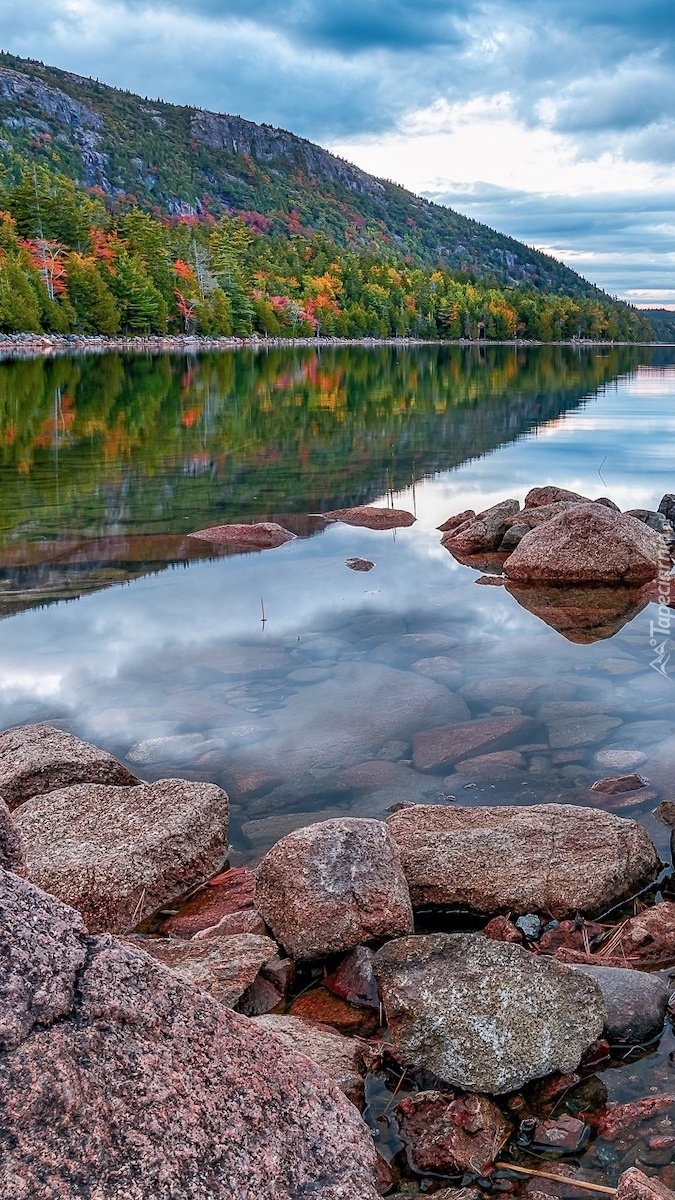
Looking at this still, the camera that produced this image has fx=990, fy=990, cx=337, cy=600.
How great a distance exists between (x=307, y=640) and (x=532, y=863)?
23.5ft

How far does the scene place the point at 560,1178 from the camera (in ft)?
14.3

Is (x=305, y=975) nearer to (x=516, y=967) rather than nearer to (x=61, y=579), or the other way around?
(x=516, y=967)

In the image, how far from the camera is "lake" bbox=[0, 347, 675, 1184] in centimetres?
905

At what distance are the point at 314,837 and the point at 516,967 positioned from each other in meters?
1.57

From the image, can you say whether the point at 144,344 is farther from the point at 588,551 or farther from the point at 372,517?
the point at 588,551

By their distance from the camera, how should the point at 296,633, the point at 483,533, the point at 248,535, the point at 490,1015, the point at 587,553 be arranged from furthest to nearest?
the point at 248,535 → the point at 483,533 → the point at 587,553 → the point at 296,633 → the point at 490,1015

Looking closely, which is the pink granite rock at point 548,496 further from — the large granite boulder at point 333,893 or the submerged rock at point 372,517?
the large granite boulder at point 333,893

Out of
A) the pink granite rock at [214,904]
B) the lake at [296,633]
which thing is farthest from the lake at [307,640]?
the pink granite rock at [214,904]

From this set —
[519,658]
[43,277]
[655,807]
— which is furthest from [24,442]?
[43,277]

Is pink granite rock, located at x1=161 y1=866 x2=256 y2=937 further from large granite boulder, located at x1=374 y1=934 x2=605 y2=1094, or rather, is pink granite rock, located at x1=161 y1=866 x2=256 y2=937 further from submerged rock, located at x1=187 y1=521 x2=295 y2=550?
submerged rock, located at x1=187 y1=521 x2=295 y2=550

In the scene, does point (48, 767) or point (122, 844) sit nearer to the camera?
point (122, 844)

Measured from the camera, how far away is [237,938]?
608 cm

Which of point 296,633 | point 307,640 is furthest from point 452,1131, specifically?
point 296,633

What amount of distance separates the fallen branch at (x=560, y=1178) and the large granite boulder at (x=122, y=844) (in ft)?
10.5
